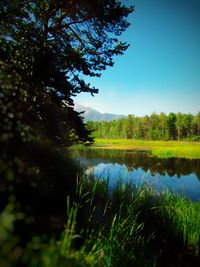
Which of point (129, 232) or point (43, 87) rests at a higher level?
point (43, 87)

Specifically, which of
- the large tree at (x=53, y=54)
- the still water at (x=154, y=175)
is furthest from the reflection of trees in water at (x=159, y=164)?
the large tree at (x=53, y=54)

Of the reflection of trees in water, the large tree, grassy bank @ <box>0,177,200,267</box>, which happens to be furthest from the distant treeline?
grassy bank @ <box>0,177,200,267</box>

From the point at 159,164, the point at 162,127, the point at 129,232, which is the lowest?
the point at 159,164

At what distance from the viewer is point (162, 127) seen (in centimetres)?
9325

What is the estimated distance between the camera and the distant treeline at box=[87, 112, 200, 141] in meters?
89.2

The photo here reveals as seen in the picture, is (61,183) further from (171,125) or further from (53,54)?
(171,125)

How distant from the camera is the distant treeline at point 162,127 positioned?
293 ft

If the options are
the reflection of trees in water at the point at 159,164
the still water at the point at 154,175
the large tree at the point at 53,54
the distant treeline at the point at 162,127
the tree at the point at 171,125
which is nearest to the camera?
the large tree at the point at 53,54

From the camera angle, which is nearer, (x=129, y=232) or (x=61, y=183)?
(x=129, y=232)

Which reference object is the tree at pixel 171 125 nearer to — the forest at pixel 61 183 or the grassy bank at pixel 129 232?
the forest at pixel 61 183

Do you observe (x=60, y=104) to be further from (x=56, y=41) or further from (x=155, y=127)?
(x=155, y=127)

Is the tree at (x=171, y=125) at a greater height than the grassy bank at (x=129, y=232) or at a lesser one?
greater

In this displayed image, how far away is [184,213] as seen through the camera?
761 centimetres

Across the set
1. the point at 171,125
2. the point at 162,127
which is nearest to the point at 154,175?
the point at 171,125
